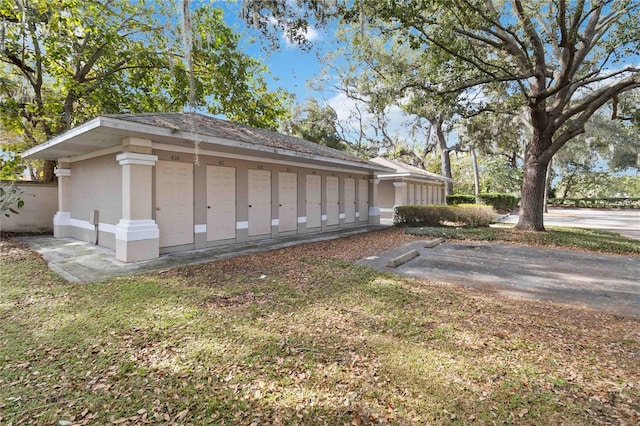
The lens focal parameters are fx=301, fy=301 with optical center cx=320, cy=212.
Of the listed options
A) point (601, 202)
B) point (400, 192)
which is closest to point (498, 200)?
point (400, 192)

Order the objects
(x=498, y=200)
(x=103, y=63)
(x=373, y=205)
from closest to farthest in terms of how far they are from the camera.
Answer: (x=103, y=63), (x=373, y=205), (x=498, y=200)

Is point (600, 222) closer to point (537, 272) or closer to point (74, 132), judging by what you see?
point (537, 272)

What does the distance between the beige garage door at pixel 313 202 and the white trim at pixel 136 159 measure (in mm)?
5856

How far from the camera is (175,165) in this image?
24.7 ft

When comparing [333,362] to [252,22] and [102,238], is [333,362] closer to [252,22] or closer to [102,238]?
[252,22]

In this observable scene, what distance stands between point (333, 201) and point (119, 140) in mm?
8040

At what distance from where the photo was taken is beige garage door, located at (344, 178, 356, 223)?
1368 centimetres

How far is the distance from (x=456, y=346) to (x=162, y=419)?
109 inches

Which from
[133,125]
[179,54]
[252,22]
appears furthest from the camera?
[179,54]

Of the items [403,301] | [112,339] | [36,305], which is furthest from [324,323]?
[36,305]

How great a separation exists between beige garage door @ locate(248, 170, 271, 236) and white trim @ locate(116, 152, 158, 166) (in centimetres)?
306

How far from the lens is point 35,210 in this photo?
1134 centimetres

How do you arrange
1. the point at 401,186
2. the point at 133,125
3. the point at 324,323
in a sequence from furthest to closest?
the point at 401,186, the point at 133,125, the point at 324,323

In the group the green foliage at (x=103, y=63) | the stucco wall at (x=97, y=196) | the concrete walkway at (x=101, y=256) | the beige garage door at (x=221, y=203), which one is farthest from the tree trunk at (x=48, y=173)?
the beige garage door at (x=221, y=203)
